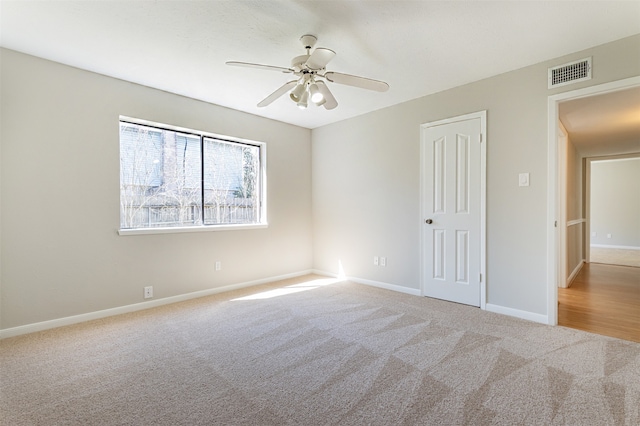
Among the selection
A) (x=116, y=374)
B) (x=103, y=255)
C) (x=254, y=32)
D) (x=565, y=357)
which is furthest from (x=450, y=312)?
(x=103, y=255)

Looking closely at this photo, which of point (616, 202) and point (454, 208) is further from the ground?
Answer: point (616, 202)

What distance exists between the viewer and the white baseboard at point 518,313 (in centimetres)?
300

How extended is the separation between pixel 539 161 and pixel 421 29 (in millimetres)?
1793

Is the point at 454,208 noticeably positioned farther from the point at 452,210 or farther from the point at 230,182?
the point at 230,182

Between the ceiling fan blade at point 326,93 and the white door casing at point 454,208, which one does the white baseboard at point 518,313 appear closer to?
the white door casing at point 454,208

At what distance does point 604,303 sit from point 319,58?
13.9 ft

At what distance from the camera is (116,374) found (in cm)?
213

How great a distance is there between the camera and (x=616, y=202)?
27.0ft

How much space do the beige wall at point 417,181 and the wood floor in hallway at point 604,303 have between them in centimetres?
51

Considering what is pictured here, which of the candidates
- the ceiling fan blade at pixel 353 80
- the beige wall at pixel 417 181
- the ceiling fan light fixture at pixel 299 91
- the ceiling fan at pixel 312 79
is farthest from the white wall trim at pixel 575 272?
the ceiling fan light fixture at pixel 299 91

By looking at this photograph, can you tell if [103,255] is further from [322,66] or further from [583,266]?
[583,266]

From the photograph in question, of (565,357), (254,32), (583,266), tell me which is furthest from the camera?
(583,266)

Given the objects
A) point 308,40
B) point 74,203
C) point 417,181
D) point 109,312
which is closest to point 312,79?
point 308,40

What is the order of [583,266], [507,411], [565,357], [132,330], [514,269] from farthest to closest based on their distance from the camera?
[583,266] → [514,269] → [132,330] → [565,357] → [507,411]
